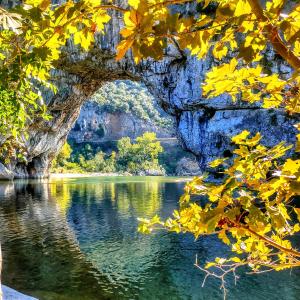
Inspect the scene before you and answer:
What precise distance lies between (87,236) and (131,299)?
19.7 feet

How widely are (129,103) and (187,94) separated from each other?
242 feet

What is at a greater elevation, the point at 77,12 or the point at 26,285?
the point at 77,12

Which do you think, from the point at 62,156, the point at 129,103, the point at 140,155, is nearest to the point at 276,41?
the point at 62,156

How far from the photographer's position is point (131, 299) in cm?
802

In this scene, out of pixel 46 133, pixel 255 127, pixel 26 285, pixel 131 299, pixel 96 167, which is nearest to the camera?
pixel 131 299

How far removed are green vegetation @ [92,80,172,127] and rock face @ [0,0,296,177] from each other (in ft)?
205

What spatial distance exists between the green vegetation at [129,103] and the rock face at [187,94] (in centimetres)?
6239

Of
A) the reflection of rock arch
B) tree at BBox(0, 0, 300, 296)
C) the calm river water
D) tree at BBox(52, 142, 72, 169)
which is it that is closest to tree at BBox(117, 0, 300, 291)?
tree at BBox(0, 0, 300, 296)

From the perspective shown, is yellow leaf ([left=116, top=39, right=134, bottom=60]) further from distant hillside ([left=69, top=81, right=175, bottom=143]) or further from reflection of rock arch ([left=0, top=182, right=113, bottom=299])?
distant hillside ([left=69, top=81, right=175, bottom=143])

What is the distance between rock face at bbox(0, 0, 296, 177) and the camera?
26.3m

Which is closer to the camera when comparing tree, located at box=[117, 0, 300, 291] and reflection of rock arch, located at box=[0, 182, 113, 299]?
tree, located at box=[117, 0, 300, 291]

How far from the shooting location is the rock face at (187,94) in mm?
26281

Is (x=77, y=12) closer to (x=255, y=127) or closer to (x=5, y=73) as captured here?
(x=5, y=73)

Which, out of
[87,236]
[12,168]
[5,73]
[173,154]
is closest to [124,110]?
[173,154]
